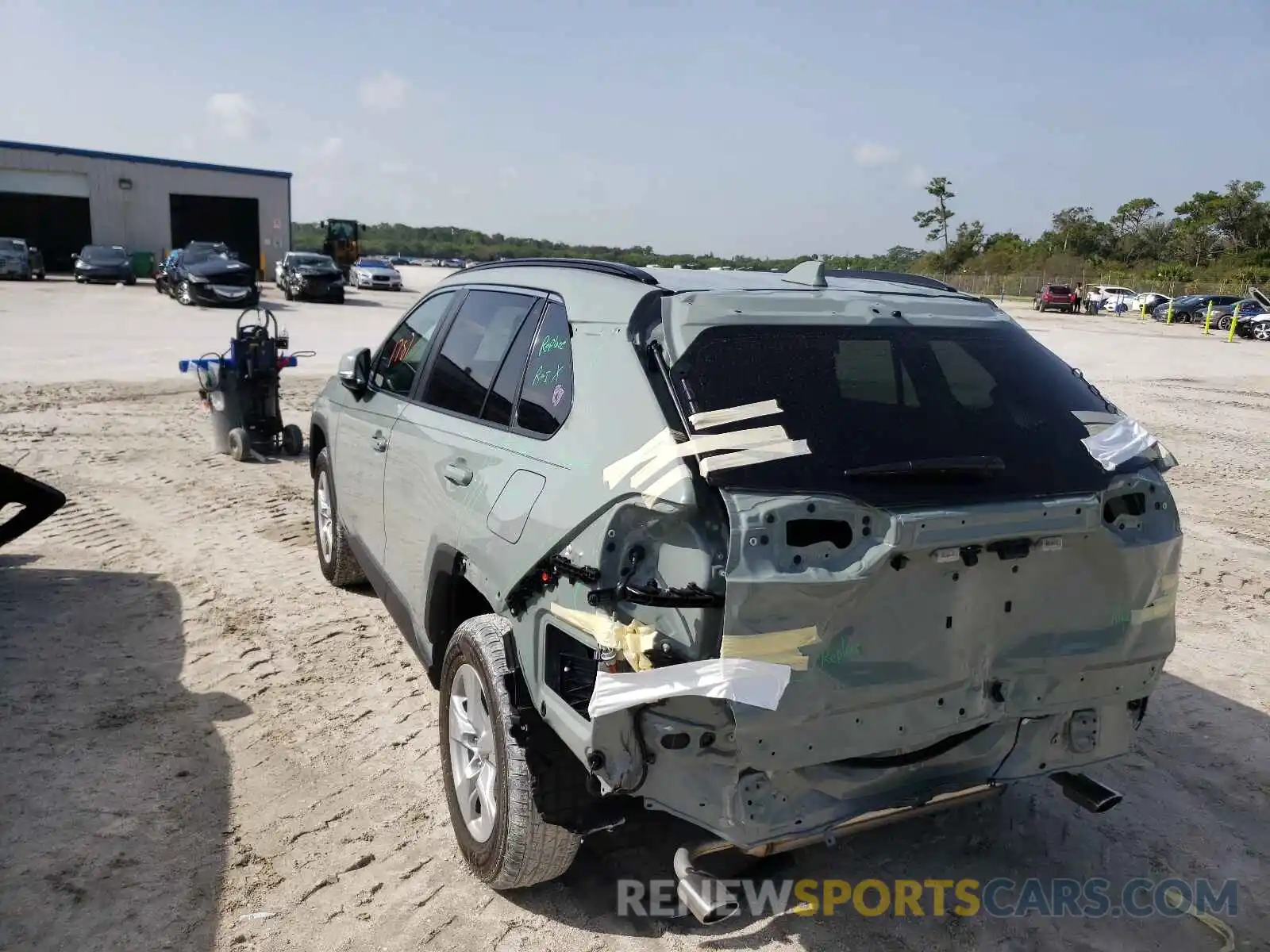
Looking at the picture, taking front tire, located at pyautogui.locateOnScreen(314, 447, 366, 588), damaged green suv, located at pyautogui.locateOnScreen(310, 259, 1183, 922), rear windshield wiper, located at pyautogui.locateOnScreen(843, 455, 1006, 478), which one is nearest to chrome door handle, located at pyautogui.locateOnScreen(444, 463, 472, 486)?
damaged green suv, located at pyautogui.locateOnScreen(310, 259, 1183, 922)

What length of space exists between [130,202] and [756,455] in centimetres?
4771

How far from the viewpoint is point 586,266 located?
3357mm

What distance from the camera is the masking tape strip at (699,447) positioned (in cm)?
238

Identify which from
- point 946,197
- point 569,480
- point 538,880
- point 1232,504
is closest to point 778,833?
point 538,880

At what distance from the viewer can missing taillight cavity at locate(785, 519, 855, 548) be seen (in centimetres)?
234

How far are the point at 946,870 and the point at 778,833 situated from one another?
1.14 meters

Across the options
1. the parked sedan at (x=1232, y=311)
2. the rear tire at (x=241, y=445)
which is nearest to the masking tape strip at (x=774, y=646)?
the rear tire at (x=241, y=445)

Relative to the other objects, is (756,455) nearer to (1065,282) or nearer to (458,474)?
(458,474)

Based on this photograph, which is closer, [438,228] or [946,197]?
[946,197]

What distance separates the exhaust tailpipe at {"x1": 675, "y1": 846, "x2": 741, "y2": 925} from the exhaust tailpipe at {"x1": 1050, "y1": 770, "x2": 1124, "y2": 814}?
1.20 m

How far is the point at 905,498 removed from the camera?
2479 mm

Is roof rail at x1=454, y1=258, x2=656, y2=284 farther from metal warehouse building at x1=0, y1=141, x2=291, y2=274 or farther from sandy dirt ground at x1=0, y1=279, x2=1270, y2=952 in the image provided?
metal warehouse building at x1=0, y1=141, x2=291, y2=274

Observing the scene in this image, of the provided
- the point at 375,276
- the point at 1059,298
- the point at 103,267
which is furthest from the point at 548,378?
the point at 1059,298

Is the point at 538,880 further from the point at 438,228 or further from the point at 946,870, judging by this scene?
the point at 438,228
